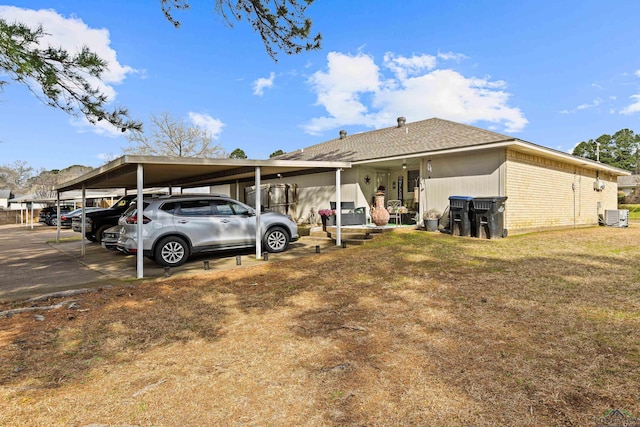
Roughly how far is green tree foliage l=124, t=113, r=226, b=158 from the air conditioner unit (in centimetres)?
3292

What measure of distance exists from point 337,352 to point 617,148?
71.8 metres

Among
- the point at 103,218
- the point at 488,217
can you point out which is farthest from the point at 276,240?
the point at 103,218

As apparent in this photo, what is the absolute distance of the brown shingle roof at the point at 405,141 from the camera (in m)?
11.5

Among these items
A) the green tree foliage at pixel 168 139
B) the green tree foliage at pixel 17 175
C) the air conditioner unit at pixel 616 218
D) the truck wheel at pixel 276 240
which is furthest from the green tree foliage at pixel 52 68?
the green tree foliage at pixel 17 175

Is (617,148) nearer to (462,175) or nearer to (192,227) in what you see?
(462,175)

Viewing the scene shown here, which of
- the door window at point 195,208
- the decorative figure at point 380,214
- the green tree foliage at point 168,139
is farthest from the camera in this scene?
the green tree foliage at point 168,139

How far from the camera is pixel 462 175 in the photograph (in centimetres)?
1144

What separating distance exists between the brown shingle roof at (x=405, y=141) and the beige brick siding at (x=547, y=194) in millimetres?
1533

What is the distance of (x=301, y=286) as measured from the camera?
595 cm

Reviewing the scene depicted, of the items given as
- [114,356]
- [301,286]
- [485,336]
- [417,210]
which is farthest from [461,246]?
[114,356]

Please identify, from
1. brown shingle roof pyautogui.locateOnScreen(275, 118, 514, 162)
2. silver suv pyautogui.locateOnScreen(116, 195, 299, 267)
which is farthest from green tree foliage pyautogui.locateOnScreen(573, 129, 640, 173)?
silver suv pyautogui.locateOnScreen(116, 195, 299, 267)

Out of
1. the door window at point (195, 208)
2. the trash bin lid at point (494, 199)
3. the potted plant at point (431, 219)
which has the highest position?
the trash bin lid at point (494, 199)

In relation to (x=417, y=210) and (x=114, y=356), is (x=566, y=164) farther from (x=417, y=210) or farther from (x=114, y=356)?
(x=114, y=356)

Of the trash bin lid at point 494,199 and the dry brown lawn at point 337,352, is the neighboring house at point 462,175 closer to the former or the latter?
the trash bin lid at point 494,199
